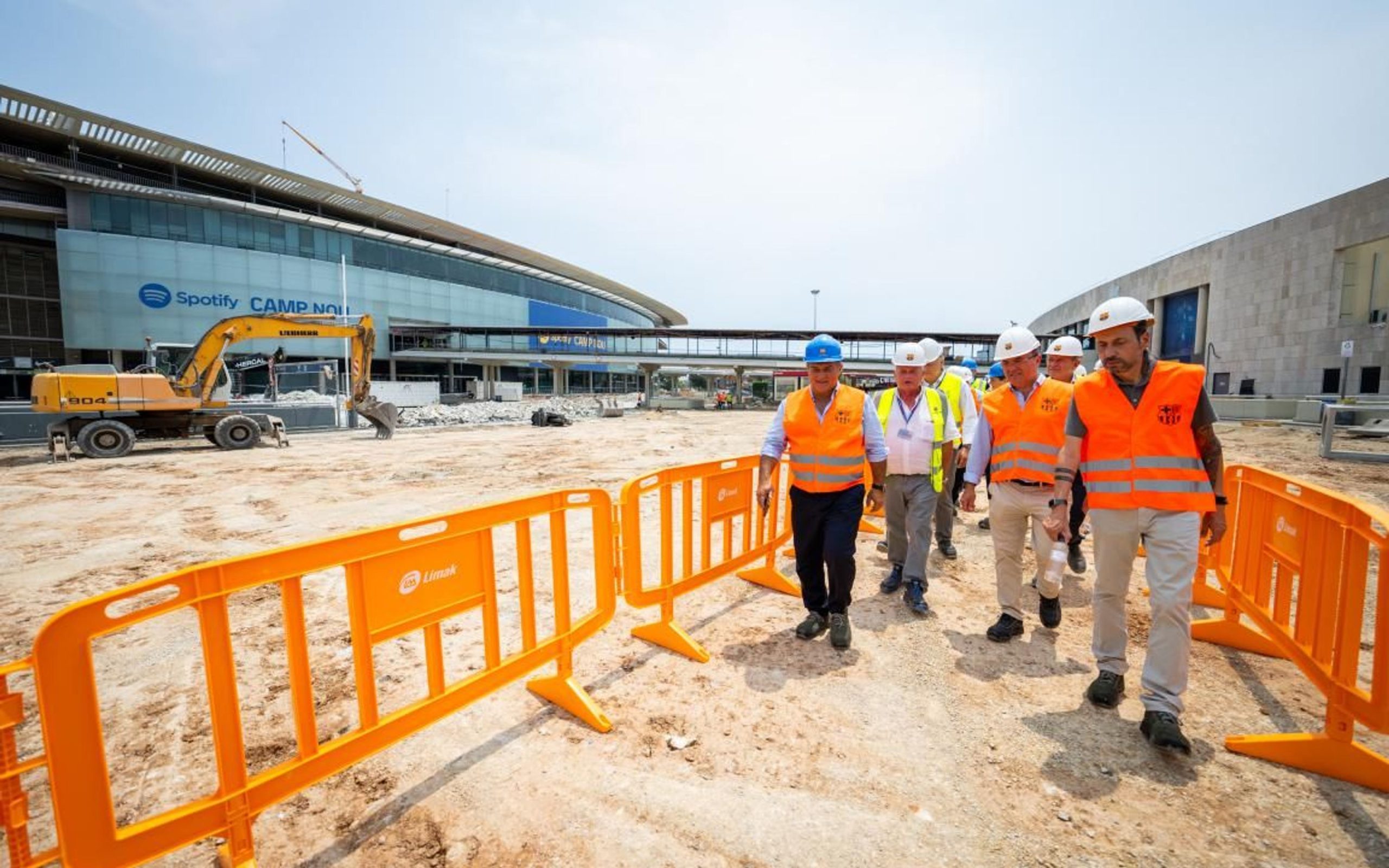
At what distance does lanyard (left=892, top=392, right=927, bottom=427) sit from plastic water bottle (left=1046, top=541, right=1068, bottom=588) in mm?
1461

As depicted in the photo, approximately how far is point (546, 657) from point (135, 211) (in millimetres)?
49633

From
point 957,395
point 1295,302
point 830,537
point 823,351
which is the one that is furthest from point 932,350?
point 1295,302

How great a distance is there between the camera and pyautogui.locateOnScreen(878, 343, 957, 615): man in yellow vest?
4.71m

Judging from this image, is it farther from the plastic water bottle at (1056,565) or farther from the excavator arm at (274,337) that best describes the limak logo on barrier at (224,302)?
the plastic water bottle at (1056,565)

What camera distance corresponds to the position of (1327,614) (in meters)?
2.81

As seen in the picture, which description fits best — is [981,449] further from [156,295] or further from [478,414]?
[156,295]

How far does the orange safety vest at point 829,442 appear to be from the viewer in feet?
12.7

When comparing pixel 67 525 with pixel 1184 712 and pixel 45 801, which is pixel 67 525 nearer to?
pixel 45 801

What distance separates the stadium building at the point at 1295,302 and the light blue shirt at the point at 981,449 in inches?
950

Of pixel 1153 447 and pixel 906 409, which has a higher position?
pixel 906 409

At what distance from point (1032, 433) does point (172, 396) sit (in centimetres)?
1956

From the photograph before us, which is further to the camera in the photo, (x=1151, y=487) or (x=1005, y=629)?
(x=1005, y=629)

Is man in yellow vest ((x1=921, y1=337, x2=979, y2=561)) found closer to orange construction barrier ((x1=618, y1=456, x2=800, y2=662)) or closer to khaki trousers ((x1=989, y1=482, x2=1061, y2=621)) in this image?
khaki trousers ((x1=989, y1=482, x2=1061, y2=621))

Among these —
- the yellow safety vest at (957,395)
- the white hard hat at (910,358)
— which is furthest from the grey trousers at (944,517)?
the white hard hat at (910,358)
